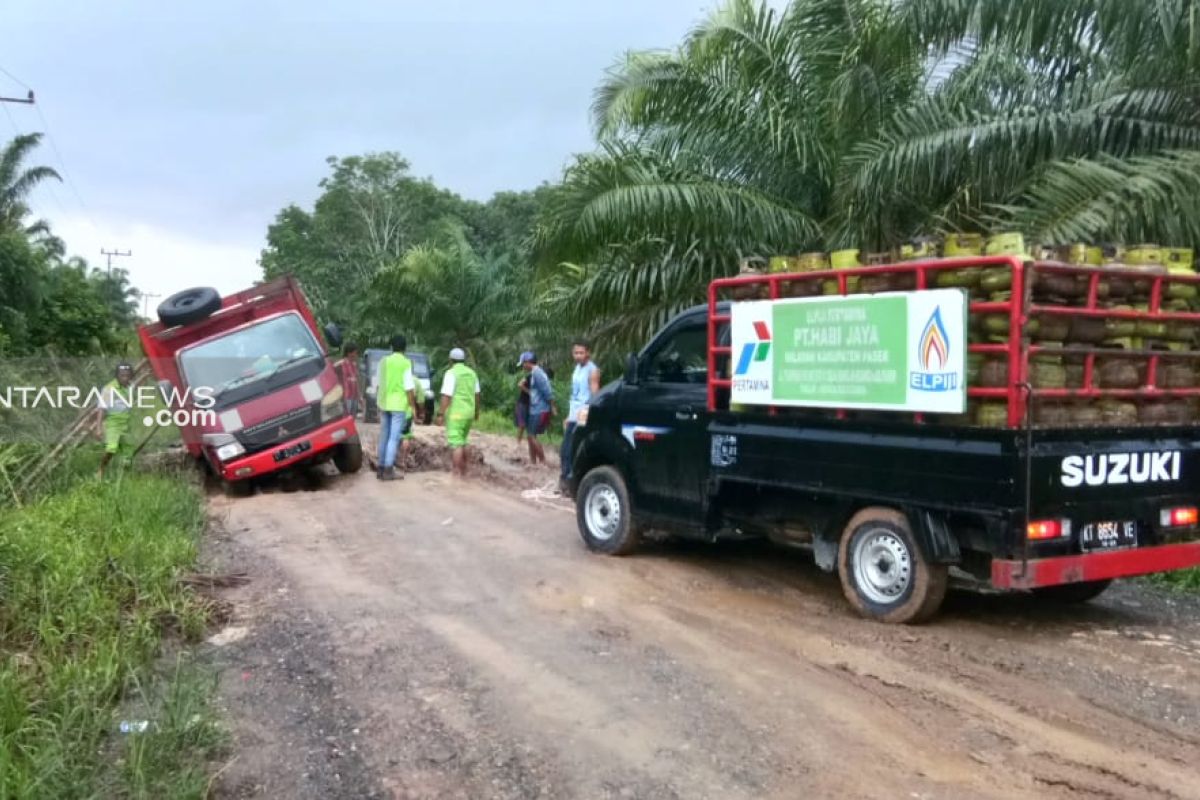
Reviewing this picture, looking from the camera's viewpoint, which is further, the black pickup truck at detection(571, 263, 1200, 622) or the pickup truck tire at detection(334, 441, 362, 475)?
the pickup truck tire at detection(334, 441, 362, 475)

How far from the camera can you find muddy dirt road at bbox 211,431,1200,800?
4.30 m

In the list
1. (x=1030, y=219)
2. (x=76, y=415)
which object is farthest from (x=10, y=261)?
(x=1030, y=219)

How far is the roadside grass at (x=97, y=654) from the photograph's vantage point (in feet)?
13.4

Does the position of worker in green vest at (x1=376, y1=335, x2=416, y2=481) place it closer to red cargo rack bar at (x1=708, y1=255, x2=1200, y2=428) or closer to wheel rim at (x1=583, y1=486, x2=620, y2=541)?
wheel rim at (x1=583, y1=486, x2=620, y2=541)

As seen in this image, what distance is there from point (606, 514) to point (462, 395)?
4.82m

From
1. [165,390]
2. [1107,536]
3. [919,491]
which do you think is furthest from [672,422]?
[165,390]

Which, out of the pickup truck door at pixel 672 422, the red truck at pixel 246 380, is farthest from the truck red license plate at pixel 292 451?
the pickup truck door at pixel 672 422

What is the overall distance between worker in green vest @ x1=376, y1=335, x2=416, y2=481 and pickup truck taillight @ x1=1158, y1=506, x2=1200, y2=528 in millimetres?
8943

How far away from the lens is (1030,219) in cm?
862

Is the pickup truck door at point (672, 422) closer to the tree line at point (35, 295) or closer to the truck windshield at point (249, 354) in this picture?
the truck windshield at point (249, 354)

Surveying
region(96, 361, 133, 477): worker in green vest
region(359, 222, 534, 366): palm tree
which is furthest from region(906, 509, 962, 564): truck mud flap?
region(359, 222, 534, 366): palm tree

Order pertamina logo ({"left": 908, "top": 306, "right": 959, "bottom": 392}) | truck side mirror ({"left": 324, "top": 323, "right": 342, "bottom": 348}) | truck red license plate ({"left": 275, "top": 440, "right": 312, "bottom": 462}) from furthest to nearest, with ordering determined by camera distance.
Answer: truck side mirror ({"left": 324, "top": 323, "right": 342, "bottom": 348}), truck red license plate ({"left": 275, "top": 440, "right": 312, "bottom": 462}), pertamina logo ({"left": 908, "top": 306, "right": 959, "bottom": 392})

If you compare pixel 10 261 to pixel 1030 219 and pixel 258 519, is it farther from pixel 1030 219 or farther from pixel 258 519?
pixel 1030 219

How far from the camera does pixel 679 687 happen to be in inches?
211
